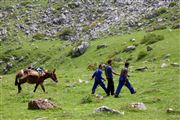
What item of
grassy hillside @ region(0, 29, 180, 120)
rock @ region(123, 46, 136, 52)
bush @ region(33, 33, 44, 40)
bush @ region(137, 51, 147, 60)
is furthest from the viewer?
bush @ region(33, 33, 44, 40)

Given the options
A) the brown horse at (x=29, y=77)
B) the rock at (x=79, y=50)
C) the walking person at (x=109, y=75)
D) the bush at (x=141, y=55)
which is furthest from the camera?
the rock at (x=79, y=50)

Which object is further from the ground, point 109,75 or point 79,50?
point 79,50

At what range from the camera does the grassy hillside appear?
1994 cm

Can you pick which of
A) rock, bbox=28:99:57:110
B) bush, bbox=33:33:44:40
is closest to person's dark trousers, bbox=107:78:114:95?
rock, bbox=28:99:57:110

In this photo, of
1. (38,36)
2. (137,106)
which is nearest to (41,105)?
(137,106)

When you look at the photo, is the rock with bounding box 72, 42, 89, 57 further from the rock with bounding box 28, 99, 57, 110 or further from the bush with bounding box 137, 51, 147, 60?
the rock with bounding box 28, 99, 57, 110

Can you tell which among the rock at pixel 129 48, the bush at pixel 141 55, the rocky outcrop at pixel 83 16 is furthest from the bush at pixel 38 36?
the bush at pixel 141 55

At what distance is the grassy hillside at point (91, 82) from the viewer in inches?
785

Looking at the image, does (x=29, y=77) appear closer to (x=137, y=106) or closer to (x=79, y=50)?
(x=137, y=106)

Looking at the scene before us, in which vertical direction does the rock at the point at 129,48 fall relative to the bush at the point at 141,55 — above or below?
above

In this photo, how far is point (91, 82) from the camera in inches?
1302

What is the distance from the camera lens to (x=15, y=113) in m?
20.4

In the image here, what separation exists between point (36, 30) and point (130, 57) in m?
27.5

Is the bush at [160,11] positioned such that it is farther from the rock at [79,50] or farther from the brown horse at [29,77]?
the brown horse at [29,77]
